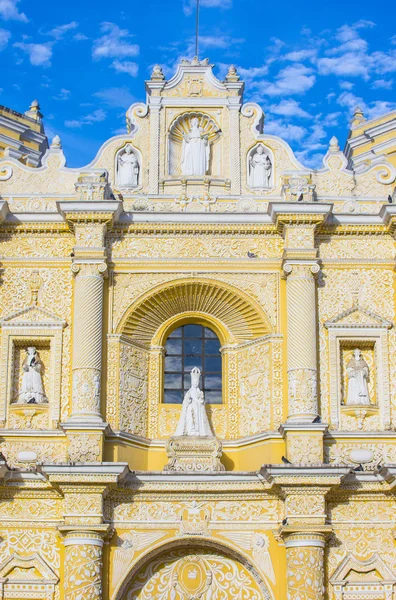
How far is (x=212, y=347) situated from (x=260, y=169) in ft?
9.76

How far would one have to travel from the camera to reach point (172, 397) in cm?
1812

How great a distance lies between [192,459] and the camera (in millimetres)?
17000

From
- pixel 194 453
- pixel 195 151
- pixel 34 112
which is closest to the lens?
pixel 194 453

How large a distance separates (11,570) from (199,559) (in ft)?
8.85

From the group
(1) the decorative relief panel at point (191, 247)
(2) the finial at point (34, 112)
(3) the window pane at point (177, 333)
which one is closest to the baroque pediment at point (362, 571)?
(3) the window pane at point (177, 333)

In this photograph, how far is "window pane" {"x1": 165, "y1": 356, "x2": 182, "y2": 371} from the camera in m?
18.3

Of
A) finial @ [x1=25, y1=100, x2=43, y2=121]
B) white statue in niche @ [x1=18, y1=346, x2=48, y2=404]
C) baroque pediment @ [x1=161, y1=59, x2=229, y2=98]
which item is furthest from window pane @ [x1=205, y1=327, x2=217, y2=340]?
finial @ [x1=25, y1=100, x2=43, y2=121]

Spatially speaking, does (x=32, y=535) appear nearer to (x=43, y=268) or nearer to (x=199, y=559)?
(x=199, y=559)

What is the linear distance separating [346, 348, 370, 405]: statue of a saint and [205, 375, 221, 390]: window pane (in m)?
2.06

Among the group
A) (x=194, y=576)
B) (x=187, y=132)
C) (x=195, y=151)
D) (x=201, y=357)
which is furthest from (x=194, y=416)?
(x=187, y=132)

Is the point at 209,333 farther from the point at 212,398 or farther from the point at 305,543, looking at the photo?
the point at 305,543

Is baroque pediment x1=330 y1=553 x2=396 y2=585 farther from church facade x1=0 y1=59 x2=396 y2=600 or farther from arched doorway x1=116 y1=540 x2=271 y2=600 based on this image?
arched doorway x1=116 y1=540 x2=271 y2=600

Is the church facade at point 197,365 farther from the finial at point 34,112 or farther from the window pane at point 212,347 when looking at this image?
the finial at point 34,112

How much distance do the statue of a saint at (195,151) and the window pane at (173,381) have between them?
3.27 metres
